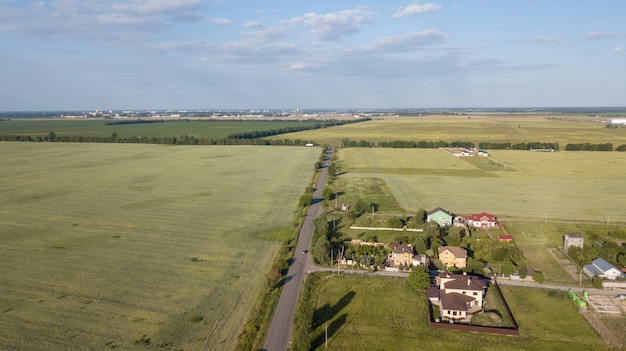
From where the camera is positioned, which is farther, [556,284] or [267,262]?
[267,262]

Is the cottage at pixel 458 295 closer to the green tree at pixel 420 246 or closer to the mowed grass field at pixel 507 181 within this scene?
the green tree at pixel 420 246

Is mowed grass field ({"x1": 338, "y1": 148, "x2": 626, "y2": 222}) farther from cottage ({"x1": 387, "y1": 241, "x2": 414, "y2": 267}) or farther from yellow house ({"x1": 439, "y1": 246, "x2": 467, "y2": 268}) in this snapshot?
cottage ({"x1": 387, "y1": 241, "x2": 414, "y2": 267})

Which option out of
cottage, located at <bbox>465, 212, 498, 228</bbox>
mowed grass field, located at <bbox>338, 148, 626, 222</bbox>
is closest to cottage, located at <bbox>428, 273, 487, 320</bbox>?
cottage, located at <bbox>465, 212, 498, 228</bbox>

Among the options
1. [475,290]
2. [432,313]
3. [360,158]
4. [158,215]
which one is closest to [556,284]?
[475,290]

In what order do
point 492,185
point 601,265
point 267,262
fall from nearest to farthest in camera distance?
point 601,265, point 267,262, point 492,185

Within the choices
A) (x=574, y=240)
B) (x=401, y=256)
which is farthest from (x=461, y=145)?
(x=401, y=256)

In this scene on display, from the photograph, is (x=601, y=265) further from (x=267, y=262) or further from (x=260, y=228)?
(x=260, y=228)

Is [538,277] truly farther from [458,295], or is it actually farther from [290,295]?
[290,295]
